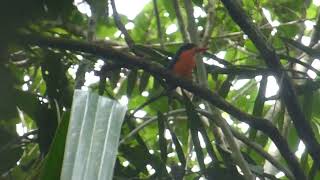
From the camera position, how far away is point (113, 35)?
3.27 meters

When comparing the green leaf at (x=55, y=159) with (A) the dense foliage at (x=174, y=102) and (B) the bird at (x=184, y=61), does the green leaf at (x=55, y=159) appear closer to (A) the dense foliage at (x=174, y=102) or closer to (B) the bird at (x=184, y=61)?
(A) the dense foliage at (x=174, y=102)

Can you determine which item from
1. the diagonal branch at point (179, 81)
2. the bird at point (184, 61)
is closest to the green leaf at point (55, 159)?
the diagonal branch at point (179, 81)

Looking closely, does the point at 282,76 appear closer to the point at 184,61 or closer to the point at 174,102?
the point at 174,102

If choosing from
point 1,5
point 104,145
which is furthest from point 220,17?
point 1,5

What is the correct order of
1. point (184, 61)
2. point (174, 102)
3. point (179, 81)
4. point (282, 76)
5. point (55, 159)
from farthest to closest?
point (184, 61) < point (174, 102) < point (282, 76) < point (179, 81) < point (55, 159)

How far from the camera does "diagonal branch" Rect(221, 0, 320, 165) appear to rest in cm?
207

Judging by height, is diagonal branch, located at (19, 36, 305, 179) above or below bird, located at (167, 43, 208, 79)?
below

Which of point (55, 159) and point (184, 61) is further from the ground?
point (184, 61)

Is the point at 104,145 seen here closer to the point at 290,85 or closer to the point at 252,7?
the point at 290,85

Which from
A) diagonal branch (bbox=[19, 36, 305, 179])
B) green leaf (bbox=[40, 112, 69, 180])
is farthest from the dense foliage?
green leaf (bbox=[40, 112, 69, 180])

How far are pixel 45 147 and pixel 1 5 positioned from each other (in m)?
1.48

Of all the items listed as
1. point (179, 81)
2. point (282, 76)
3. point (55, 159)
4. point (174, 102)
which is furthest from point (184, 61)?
point (55, 159)

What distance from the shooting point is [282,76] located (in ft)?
6.85

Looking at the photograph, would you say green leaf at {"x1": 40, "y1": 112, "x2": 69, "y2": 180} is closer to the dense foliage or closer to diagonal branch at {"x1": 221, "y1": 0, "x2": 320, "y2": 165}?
the dense foliage
